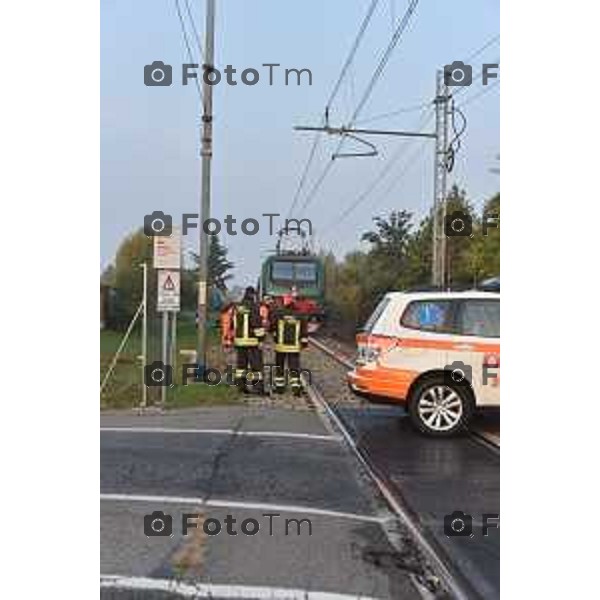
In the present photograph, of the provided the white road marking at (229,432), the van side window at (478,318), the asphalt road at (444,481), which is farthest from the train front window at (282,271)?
the van side window at (478,318)

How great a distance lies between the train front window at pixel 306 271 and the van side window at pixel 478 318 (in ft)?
94.8

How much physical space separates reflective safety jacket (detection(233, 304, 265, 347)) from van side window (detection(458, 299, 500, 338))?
5.53 m

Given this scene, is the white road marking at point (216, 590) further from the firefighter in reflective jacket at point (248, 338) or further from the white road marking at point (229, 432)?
the firefighter in reflective jacket at point (248, 338)

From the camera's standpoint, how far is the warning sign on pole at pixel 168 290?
61.4ft

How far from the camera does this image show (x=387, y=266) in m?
44.8

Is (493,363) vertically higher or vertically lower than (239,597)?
higher

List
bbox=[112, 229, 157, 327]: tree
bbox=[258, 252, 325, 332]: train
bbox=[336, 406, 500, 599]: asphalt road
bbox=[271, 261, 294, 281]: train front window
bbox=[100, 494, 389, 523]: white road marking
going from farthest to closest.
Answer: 1. bbox=[271, 261, 294, 281]: train front window
2. bbox=[258, 252, 325, 332]: train
3. bbox=[112, 229, 157, 327]: tree
4. bbox=[100, 494, 389, 523]: white road marking
5. bbox=[336, 406, 500, 599]: asphalt road

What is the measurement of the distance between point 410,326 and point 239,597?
8134mm

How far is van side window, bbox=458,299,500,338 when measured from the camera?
1438cm

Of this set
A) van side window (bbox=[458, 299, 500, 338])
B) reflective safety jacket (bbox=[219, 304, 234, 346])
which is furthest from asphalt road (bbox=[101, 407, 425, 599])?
reflective safety jacket (bbox=[219, 304, 234, 346])

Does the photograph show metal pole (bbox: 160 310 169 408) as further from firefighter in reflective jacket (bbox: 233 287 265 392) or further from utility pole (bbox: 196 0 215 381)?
utility pole (bbox: 196 0 215 381)
